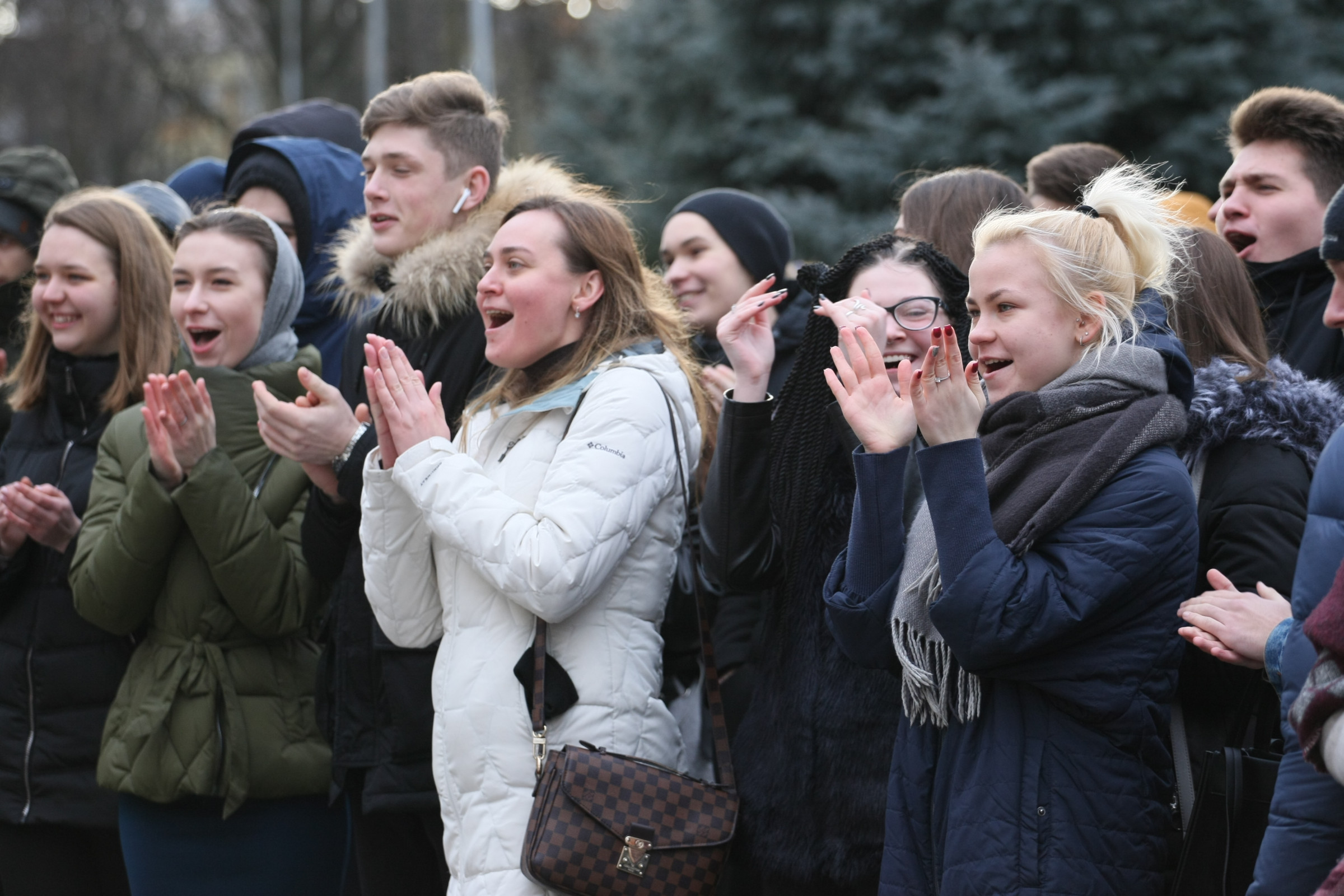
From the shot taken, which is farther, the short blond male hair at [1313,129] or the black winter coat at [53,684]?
the black winter coat at [53,684]

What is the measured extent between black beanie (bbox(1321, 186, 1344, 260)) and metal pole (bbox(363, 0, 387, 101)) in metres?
22.6

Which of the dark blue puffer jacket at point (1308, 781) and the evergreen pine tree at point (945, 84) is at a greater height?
the evergreen pine tree at point (945, 84)

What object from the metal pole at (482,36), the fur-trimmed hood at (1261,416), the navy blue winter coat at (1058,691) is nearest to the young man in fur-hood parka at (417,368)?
the navy blue winter coat at (1058,691)

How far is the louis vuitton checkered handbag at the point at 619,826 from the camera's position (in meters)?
2.80

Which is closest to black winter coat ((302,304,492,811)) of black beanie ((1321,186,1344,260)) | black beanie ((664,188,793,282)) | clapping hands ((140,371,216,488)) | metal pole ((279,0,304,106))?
clapping hands ((140,371,216,488))

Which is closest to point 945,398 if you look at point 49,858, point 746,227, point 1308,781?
point 1308,781

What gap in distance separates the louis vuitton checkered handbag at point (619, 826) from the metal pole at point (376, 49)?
22065mm

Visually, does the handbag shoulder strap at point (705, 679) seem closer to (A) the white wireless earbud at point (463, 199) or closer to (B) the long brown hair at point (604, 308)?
(B) the long brown hair at point (604, 308)

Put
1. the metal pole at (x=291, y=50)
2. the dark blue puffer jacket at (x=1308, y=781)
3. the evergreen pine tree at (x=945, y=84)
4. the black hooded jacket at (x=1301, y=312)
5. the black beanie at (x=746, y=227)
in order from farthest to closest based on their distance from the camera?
the metal pole at (x=291, y=50) < the evergreen pine tree at (x=945, y=84) < the black beanie at (x=746, y=227) < the black hooded jacket at (x=1301, y=312) < the dark blue puffer jacket at (x=1308, y=781)

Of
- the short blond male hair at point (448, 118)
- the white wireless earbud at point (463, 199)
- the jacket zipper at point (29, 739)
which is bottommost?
the jacket zipper at point (29, 739)

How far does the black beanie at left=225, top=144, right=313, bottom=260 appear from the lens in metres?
5.01

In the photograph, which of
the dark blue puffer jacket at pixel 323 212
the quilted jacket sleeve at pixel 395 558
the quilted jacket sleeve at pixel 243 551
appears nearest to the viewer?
the quilted jacket sleeve at pixel 395 558

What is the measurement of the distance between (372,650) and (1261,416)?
2.22 meters

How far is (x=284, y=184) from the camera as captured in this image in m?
5.00
